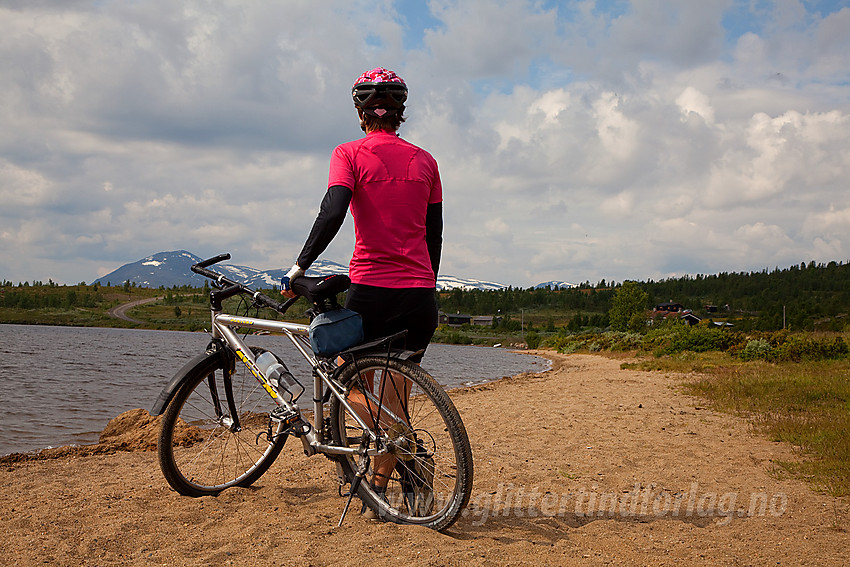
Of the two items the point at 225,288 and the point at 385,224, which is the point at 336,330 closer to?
the point at 385,224

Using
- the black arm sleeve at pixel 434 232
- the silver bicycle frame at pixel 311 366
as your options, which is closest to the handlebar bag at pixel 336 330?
the silver bicycle frame at pixel 311 366

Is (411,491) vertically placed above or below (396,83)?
below

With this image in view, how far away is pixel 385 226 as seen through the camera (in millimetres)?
3504

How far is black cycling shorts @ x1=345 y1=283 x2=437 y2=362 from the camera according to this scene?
3529 mm

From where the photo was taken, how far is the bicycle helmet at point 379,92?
3631mm

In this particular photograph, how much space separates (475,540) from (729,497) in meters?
2.46

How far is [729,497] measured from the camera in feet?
15.3

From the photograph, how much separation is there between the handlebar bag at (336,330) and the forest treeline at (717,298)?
71031 millimetres

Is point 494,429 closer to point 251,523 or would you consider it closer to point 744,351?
point 251,523

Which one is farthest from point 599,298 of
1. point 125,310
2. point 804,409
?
point 804,409

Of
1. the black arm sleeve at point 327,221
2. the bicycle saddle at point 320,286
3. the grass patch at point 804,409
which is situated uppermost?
the black arm sleeve at point 327,221

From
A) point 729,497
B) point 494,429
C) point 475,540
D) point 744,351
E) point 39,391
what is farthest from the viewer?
point 744,351

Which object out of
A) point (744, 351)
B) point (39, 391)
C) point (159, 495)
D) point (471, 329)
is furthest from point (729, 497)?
point (471, 329)

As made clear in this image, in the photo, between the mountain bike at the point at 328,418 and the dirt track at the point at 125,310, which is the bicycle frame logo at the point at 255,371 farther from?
the dirt track at the point at 125,310
